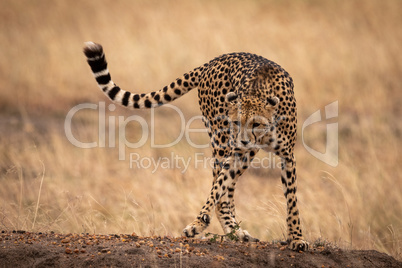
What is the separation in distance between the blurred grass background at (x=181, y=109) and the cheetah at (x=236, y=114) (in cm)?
44

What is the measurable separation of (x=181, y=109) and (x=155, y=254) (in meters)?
5.80

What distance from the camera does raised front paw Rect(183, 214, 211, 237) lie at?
4609 millimetres

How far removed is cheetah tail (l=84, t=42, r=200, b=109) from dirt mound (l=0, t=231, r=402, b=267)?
1.27 meters

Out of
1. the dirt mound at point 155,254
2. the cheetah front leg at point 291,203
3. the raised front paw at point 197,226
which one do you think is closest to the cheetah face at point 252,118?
the cheetah front leg at point 291,203

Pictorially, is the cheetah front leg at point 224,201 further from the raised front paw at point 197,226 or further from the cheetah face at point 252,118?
the cheetah face at point 252,118

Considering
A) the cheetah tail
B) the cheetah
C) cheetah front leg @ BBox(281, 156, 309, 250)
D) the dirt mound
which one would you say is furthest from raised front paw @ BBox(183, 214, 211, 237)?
the cheetah tail

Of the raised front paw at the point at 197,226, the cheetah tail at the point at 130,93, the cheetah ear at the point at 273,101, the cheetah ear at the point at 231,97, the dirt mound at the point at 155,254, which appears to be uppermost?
the cheetah tail at the point at 130,93

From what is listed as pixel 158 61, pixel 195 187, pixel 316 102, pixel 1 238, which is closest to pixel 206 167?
pixel 195 187

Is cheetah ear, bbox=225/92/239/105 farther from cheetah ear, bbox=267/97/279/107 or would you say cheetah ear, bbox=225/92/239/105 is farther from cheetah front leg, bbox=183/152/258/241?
cheetah front leg, bbox=183/152/258/241

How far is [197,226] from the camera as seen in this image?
4.65 m

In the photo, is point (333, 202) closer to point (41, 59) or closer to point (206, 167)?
point (206, 167)

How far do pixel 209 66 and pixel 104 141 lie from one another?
3504mm

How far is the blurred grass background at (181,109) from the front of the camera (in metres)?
6.49

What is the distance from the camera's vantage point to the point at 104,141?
28.0ft
